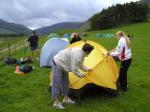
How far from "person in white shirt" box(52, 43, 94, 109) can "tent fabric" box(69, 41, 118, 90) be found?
76 cm

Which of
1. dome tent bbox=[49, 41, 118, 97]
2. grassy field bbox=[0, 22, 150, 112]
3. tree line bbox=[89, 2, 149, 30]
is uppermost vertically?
tree line bbox=[89, 2, 149, 30]

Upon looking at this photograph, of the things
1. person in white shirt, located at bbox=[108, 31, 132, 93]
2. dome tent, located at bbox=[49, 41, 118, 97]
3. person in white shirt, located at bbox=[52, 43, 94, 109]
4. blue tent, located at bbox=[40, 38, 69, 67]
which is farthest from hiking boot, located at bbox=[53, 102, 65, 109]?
blue tent, located at bbox=[40, 38, 69, 67]

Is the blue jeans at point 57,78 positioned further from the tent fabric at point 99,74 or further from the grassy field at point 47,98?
the tent fabric at point 99,74

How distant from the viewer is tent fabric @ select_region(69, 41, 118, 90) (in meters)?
11.9

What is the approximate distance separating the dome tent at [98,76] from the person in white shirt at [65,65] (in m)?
0.69

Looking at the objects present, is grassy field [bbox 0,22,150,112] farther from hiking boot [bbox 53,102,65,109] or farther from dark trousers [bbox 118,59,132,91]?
dark trousers [bbox 118,59,132,91]

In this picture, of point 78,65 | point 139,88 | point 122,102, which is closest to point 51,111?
point 78,65

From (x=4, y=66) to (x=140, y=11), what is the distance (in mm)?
93264

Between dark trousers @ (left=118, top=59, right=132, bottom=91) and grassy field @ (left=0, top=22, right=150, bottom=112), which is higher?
dark trousers @ (left=118, top=59, right=132, bottom=91)

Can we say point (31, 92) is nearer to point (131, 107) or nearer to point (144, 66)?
point (131, 107)

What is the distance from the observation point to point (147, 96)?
→ 12320 mm

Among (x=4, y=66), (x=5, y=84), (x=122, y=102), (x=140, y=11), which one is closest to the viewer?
(x=122, y=102)

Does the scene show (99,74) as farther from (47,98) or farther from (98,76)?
(47,98)

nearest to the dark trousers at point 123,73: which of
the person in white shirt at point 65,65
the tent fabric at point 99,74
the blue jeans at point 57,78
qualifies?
the tent fabric at point 99,74
